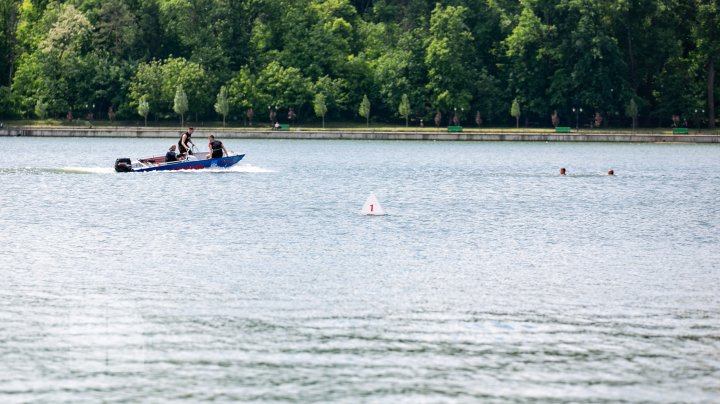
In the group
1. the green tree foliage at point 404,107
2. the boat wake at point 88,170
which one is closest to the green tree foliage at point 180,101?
the green tree foliage at point 404,107

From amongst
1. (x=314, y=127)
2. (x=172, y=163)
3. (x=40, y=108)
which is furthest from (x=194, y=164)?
(x=40, y=108)

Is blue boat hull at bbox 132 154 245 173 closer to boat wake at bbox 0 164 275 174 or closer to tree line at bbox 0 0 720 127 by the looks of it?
boat wake at bbox 0 164 275 174

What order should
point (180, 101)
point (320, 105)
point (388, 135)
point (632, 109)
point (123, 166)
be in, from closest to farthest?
point (123, 166), point (632, 109), point (388, 135), point (180, 101), point (320, 105)

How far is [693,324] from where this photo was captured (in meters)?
24.7

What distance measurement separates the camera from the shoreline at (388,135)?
136m

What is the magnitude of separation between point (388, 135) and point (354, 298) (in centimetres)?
11563

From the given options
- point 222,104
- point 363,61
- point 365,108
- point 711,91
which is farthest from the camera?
point 363,61

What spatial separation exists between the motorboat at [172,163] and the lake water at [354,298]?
27.9 ft

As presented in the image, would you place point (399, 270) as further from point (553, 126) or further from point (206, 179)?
point (553, 126)

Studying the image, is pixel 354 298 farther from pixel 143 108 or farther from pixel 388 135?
pixel 143 108

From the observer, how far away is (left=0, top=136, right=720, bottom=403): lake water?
2016 cm

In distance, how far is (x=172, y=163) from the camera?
6894 centimetres

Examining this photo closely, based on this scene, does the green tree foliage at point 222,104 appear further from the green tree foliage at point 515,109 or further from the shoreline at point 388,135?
the green tree foliage at point 515,109

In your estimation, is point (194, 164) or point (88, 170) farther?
point (88, 170)
